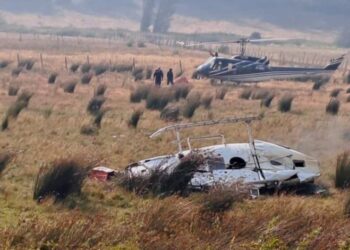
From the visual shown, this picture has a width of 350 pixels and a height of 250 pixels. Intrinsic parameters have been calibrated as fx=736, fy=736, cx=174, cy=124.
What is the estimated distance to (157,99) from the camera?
26.7 meters

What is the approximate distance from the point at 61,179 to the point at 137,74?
1186 inches

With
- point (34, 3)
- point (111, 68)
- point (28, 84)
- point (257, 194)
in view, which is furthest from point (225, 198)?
point (34, 3)

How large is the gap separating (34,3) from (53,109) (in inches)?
4510

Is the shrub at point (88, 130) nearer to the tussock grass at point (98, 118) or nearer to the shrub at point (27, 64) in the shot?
the tussock grass at point (98, 118)

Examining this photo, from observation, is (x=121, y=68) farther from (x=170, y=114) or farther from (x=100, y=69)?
(x=170, y=114)

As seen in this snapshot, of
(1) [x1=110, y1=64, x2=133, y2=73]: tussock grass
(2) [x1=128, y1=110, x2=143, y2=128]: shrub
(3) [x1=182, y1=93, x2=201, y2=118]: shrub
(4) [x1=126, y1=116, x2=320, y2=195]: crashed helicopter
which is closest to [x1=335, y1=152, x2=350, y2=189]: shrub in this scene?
(4) [x1=126, y1=116, x2=320, y2=195]: crashed helicopter

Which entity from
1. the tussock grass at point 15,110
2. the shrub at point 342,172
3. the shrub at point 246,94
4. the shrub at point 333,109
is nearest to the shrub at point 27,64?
the shrub at point 246,94

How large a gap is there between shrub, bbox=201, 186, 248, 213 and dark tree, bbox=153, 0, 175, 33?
101846 millimetres

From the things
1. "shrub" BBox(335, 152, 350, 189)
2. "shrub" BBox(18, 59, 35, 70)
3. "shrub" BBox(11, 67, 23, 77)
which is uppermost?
"shrub" BBox(335, 152, 350, 189)

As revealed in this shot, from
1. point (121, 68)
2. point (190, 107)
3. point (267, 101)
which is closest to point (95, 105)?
point (190, 107)

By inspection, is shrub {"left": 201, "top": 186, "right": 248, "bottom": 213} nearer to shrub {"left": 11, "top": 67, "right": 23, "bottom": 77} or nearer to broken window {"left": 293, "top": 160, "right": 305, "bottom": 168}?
broken window {"left": 293, "top": 160, "right": 305, "bottom": 168}

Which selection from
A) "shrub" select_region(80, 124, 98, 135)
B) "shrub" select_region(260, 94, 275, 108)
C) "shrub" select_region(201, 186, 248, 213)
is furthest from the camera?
Answer: "shrub" select_region(260, 94, 275, 108)

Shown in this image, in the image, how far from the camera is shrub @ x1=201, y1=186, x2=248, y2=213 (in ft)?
33.5

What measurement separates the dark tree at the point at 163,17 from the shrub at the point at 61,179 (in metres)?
100
